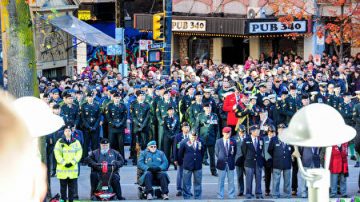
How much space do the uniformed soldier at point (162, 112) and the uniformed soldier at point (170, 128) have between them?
122 millimetres

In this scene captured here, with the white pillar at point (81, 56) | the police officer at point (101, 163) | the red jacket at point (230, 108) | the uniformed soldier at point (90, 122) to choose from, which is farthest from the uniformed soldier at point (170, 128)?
the white pillar at point (81, 56)

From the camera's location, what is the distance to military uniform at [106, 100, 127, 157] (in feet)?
72.8

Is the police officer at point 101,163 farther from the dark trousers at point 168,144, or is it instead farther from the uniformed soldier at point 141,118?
the uniformed soldier at point 141,118

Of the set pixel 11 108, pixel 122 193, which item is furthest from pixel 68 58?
pixel 11 108

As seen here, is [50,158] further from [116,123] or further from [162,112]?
[162,112]

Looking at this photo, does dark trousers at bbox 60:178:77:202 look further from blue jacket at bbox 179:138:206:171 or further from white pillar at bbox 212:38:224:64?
white pillar at bbox 212:38:224:64

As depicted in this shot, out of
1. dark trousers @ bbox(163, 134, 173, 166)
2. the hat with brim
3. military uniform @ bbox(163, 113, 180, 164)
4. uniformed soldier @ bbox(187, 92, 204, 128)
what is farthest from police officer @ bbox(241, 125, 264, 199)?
the hat with brim

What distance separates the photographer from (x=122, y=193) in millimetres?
A: 18391

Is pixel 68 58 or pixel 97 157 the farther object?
pixel 68 58

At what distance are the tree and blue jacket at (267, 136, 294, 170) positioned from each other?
16109 mm

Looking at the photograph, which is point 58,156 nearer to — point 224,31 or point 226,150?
point 226,150

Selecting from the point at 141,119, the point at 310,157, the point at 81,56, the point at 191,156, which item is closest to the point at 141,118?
the point at 141,119

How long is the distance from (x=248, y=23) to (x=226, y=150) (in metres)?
23.1

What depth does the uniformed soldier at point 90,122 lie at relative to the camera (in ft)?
72.6
